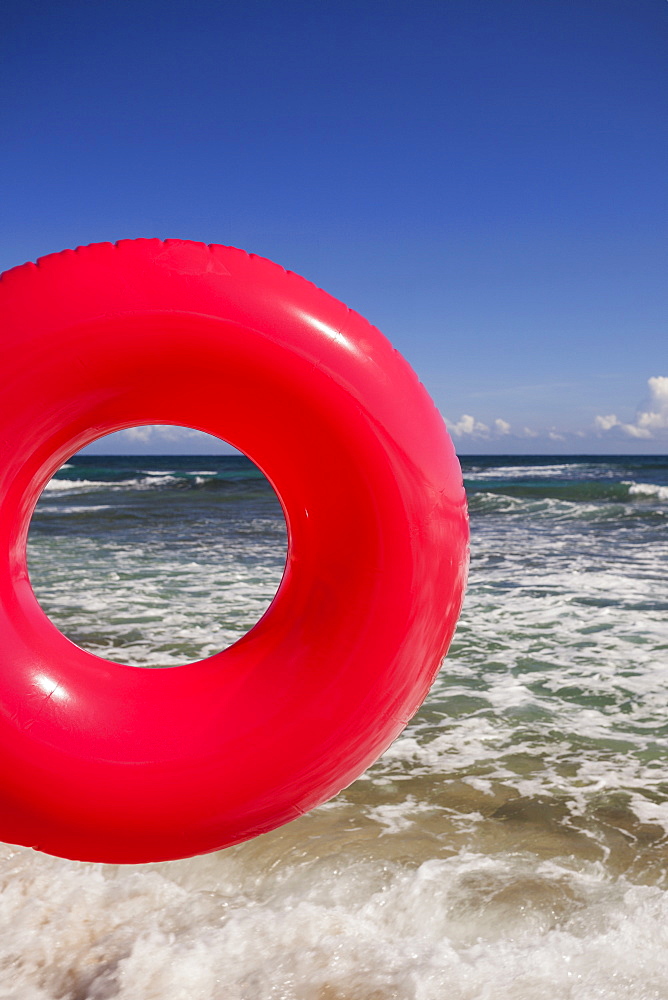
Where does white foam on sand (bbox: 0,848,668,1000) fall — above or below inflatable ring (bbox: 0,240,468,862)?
below

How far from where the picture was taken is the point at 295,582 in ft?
6.25

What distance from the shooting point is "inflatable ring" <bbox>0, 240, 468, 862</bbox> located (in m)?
1.72

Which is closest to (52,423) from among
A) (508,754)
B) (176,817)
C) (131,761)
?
(131,761)

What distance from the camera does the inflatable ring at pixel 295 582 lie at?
172cm

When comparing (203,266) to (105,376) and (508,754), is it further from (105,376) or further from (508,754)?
(508,754)

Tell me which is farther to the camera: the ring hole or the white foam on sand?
the ring hole

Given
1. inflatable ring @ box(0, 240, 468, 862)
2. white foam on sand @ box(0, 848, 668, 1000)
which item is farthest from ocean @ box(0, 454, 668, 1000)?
inflatable ring @ box(0, 240, 468, 862)

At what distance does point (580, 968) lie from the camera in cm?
173

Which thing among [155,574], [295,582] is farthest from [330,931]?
[155,574]

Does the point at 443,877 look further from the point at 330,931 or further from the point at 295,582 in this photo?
the point at 295,582

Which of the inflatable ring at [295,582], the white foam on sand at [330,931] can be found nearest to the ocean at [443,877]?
the white foam on sand at [330,931]

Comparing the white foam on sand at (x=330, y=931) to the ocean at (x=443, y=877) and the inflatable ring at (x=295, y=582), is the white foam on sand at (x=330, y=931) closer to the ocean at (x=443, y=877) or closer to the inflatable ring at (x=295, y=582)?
the ocean at (x=443, y=877)

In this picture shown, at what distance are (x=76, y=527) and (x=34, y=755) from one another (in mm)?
9707

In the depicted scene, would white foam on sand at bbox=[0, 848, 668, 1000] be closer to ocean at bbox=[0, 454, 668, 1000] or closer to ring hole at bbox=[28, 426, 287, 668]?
ocean at bbox=[0, 454, 668, 1000]
